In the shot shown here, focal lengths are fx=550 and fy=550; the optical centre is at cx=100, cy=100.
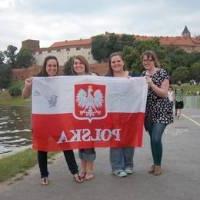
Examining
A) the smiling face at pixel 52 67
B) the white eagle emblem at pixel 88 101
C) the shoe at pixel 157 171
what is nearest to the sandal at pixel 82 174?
the white eagle emblem at pixel 88 101

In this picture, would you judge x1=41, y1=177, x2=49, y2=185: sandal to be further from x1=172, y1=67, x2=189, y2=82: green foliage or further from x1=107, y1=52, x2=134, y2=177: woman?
x1=172, y1=67, x2=189, y2=82: green foliage

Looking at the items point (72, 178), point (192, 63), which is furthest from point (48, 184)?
point (192, 63)

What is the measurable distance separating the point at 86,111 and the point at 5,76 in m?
160

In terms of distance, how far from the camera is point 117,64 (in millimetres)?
8258

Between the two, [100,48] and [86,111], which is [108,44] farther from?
[86,111]

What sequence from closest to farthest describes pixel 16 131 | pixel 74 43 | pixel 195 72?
pixel 16 131, pixel 195 72, pixel 74 43

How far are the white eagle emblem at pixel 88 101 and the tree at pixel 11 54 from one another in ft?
547

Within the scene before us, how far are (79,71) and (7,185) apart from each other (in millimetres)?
1954

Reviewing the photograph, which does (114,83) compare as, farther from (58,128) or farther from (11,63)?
(11,63)

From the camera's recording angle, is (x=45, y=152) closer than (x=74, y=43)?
Yes

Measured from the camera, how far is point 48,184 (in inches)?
308

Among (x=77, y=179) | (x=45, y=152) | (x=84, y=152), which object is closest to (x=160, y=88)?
(x=84, y=152)

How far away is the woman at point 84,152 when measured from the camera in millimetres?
8086

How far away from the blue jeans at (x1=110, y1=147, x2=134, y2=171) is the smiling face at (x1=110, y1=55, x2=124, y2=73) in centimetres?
123
